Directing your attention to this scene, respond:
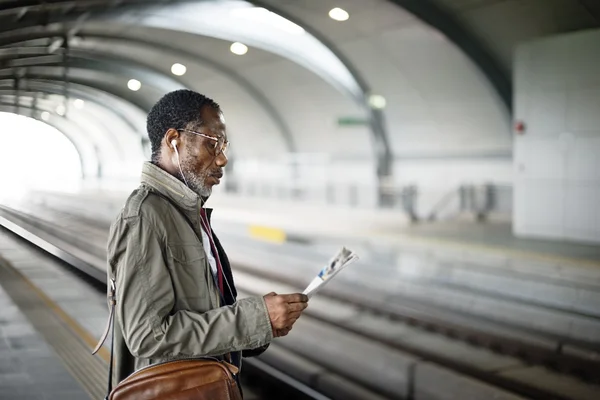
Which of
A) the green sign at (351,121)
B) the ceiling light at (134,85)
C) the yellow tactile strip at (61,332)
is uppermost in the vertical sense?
the green sign at (351,121)

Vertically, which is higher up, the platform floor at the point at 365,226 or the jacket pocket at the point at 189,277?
the jacket pocket at the point at 189,277

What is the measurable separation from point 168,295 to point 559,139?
35.5 ft

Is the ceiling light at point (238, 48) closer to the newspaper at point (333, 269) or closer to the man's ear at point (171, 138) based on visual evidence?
the man's ear at point (171, 138)

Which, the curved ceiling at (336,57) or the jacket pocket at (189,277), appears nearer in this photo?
the jacket pocket at (189,277)

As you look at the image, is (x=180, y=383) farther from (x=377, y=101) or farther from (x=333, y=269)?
(x=377, y=101)

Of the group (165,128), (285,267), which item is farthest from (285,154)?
(165,128)

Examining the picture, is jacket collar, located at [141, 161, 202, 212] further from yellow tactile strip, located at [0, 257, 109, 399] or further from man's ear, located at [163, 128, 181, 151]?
yellow tactile strip, located at [0, 257, 109, 399]

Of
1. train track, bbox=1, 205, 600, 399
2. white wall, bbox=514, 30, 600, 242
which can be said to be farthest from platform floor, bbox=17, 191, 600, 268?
train track, bbox=1, 205, 600, 399

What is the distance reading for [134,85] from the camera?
8.01 meters

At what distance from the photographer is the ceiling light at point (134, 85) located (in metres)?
7.54

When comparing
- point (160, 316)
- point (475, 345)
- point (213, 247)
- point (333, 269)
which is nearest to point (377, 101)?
point (475, 345)

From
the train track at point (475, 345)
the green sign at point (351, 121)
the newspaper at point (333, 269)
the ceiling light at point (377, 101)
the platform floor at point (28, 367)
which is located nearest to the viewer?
the newspaper at point (333, 269)

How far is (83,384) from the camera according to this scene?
180 inches

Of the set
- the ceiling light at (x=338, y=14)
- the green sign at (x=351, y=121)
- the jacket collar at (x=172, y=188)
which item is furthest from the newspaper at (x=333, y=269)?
the green sign at (x=351, y=121)
